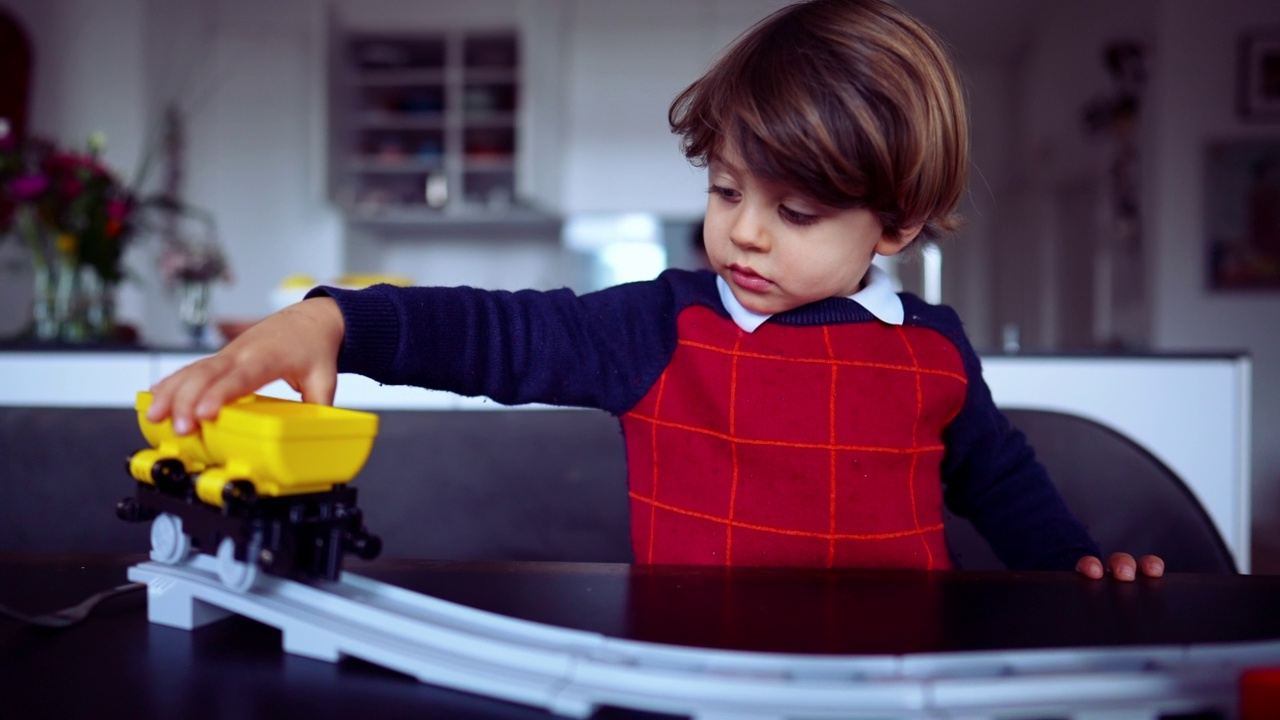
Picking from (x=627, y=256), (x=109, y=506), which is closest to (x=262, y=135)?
(x=627, y=256)

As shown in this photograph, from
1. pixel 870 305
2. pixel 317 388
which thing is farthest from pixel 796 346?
pixel 317 388

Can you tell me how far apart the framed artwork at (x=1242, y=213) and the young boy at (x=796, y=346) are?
4155 mm

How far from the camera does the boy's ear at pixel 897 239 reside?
2.82ft

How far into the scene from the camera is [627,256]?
Result: 5.09 metres

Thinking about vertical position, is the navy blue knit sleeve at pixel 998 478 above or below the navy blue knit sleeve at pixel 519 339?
below

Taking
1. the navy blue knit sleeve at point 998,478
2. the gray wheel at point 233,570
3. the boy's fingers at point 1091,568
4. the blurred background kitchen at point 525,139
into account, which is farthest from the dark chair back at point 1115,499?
the blurred background kitchen at point 525,139

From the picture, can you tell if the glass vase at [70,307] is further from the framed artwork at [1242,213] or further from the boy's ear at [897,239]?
the framed artwork at [1242,213]

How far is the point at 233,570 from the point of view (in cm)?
49

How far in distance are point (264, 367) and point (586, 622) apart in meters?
0.21

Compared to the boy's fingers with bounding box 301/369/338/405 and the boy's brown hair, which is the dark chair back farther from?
the boy's fingers with bounding box 301/369/338/405

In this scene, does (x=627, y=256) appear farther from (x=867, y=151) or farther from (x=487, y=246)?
(x=867, y=151)

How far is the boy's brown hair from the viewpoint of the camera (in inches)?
29.2

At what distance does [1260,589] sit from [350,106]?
4571 millimetres

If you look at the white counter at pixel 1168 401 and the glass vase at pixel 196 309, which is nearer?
the white counter at pixel 1168 401
